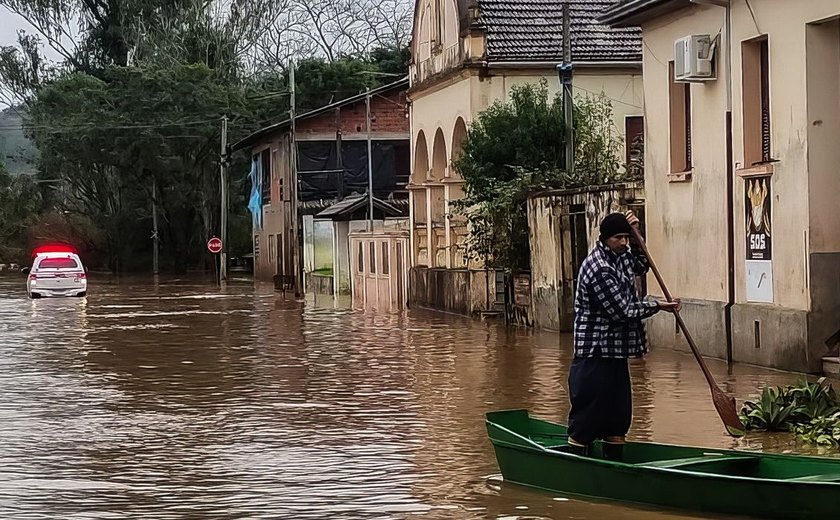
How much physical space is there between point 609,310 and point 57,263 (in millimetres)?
40551

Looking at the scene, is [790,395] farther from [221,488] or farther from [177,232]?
[177,232]

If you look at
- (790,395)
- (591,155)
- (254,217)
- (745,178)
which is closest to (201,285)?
(254,217)

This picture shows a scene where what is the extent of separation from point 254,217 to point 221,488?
59.2 meters

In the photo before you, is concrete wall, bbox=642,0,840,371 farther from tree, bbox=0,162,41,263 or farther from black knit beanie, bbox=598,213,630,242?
tree, bbox=0,162,41,263

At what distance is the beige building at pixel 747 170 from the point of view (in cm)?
1748

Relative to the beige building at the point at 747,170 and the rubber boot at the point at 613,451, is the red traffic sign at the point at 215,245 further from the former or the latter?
the rubber boot at the point at 613,451

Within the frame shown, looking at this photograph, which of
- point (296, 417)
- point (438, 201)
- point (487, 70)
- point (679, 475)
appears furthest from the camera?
point (438, 201)

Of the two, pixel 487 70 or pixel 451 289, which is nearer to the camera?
pixel 487 70

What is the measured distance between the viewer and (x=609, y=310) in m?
9.69

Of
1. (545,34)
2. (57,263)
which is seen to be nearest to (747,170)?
(545,34)

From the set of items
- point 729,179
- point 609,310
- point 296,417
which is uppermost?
point 729,179

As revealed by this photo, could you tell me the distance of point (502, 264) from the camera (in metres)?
28.9

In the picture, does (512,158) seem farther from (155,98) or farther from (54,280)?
(155,98)

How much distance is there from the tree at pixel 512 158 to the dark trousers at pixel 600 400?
18198mm
